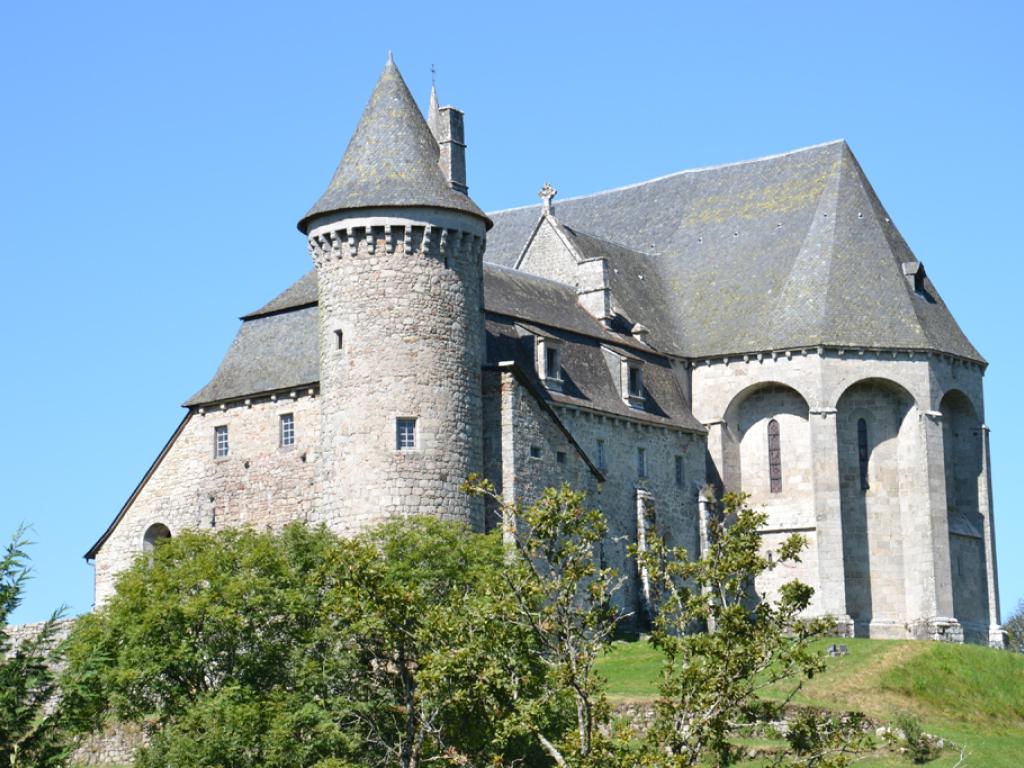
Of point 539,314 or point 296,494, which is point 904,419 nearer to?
point 539,314

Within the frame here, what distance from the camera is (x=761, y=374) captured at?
66.6 metres

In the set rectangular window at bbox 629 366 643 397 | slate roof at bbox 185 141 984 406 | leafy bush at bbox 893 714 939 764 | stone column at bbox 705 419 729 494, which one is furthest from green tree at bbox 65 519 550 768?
stone column at bbox 705 419 729 494

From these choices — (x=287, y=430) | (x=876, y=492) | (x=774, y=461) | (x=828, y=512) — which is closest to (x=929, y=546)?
(x=876, y=492)

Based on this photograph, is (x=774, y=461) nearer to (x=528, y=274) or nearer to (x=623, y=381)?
(x=623, y=381)

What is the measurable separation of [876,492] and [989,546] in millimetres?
5126

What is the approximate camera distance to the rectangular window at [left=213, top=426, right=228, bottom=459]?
5909 centimetres

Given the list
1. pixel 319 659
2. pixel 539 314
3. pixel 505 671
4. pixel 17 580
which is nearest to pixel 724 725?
pixel 505 671

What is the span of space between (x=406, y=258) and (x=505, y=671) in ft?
72.6

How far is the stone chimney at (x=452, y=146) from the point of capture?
60250 millimetres

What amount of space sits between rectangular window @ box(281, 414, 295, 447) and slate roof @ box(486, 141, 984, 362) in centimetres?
1608

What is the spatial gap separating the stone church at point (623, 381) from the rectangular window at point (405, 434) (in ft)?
0.29

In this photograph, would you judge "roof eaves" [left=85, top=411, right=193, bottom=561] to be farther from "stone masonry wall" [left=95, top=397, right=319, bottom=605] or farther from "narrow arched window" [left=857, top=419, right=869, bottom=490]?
"narrow arched window" [left=857, top=419, right=869, bottom=490]

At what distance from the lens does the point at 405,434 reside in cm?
5200

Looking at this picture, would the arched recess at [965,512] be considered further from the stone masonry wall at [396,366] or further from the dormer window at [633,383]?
the stone masonry wall at [396,366]
